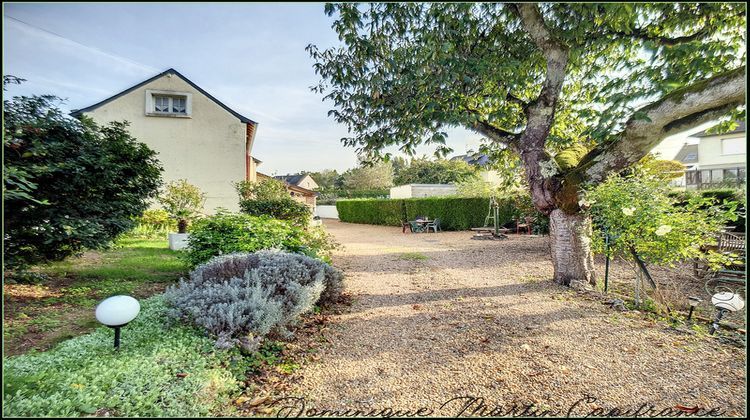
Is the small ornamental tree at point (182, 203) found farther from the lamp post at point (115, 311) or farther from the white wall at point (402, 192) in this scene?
the white wall at point (402, 192)

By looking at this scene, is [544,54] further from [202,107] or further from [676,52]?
[202,107]

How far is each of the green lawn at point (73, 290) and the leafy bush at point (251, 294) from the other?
1.14 metres

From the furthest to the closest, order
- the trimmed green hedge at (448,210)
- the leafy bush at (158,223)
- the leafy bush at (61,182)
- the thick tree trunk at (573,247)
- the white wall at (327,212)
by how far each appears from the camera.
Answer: the white wall at (327,212) < the trimmed green hedge at (448,210) < the leafy bush at (158,223) < the thick tree trunk at (573,247) < the leafy bush at (61,182)

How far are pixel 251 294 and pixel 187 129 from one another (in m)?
12.7

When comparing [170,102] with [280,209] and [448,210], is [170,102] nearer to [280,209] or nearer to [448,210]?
[280,209]

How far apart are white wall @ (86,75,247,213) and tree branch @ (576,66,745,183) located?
12873mm

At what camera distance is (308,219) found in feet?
34.5

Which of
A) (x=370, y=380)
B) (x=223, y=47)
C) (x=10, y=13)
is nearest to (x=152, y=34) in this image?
(x=223, y=47)

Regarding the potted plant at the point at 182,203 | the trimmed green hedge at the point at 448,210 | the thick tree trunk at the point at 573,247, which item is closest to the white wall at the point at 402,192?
the trimmed green hedge at the point at 448,210

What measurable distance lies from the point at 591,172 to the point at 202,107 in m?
14.0

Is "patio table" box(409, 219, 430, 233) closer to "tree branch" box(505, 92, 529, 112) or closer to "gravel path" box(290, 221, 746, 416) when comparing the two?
"tree branch" box(505, 92, 529, 112)

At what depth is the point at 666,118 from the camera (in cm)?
425

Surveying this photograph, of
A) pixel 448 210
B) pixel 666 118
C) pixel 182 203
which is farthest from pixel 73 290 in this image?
pixel 448 210

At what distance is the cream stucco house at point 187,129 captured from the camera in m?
13.4
